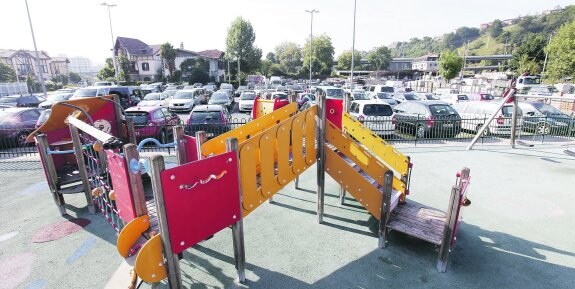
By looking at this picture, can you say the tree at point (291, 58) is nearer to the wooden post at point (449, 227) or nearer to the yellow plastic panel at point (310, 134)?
the yellow plastic panel at point (310, 134)

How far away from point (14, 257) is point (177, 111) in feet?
54.6

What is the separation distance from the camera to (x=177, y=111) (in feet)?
67.2

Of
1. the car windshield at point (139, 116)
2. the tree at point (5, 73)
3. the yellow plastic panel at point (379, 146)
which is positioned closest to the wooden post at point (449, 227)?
the yellow plastic panel at point (379, 146)

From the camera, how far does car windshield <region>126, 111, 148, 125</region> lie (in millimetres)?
11219

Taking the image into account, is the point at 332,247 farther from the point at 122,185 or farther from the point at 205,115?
the point at 205,115

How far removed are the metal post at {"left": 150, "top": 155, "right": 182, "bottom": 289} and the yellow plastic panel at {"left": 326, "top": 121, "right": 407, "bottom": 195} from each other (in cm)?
319

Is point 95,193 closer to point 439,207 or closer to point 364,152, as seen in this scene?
point 364,152

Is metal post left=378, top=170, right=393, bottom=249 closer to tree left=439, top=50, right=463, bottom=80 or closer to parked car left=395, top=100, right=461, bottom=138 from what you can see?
parked car left=395, top=100, right=461, bottom=138

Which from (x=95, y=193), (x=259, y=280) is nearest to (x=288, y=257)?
(x=259, y=280)

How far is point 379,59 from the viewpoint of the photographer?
110375 millimetres

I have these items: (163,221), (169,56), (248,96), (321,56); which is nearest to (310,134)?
(163,221)

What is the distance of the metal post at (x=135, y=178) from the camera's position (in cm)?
292

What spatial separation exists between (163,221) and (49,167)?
4195 millimetres

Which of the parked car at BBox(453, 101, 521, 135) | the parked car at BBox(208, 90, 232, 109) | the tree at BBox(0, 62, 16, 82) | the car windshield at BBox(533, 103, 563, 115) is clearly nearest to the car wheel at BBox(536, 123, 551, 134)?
the parked car at BBox(453, 101, 521, 135)
